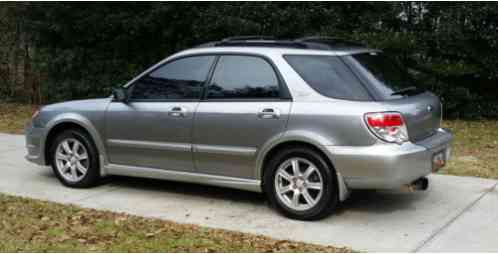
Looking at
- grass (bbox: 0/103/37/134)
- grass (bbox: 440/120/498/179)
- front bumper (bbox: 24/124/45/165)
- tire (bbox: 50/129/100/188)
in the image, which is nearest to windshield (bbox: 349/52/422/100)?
grass (bbox: 440/120/498/179)

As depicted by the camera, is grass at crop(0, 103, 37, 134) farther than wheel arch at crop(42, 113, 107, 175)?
Yes

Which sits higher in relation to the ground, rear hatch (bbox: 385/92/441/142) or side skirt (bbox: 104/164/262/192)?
rear hatch (bbox: 385/92/441/142)

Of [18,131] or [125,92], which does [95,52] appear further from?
[125,92]

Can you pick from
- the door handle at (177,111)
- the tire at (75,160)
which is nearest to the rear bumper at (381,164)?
the door handle at (177,111)

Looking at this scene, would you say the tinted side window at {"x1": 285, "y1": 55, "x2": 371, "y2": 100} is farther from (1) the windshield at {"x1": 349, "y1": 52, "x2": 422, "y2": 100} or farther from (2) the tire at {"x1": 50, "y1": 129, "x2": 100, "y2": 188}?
(2) the tire at {"x1": 50, "y1": 129, "x2": 100, "y2": 188}

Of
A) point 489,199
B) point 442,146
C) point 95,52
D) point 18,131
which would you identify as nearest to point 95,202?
point 442,146

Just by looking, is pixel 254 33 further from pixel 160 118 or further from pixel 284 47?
pixel 284 47

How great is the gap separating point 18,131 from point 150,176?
5840 millimetres

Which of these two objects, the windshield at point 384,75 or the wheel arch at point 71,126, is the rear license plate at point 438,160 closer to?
the windshield at point 384,75

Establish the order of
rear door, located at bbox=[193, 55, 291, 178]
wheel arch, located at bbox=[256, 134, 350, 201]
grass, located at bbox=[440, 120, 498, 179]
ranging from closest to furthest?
wheel arch, located at bbox=[256, 134, 350, 201], rear door, located at bbox=[193, 55, 291, 178], grass, located at bbox=[440, 120, 498, 179]

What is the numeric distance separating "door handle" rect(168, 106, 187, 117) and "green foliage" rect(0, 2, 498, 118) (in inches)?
249

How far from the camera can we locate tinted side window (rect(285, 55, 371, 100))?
5.83 meters

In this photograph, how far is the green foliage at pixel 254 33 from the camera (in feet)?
38.5

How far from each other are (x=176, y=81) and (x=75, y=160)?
1544 mm
